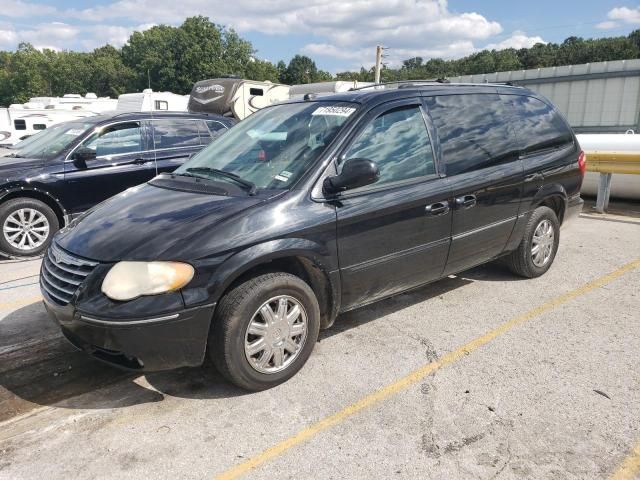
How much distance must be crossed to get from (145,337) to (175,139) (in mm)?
5118

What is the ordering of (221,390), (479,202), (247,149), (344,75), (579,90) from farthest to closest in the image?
(344,75), (579,90), (479,202), (247,149), (221,390)

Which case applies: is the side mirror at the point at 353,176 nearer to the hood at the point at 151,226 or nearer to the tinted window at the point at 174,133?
the hood at the point at 151,226

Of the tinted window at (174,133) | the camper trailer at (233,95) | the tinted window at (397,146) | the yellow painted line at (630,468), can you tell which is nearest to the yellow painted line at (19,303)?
the tinted window at (174,133)

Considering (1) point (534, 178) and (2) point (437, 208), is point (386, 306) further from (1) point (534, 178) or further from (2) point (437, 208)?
(1) point (534, 178)

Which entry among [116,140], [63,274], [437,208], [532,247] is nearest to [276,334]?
[63,274]

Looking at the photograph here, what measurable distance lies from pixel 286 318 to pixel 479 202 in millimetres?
1966

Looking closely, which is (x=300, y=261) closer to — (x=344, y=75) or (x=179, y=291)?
(x=179, y=291)

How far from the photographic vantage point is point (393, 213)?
355 centimetres

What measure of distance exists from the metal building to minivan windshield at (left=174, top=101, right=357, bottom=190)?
53.4ft

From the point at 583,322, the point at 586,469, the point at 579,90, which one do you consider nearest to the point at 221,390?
the point at 586,469

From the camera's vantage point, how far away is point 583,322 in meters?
4.13

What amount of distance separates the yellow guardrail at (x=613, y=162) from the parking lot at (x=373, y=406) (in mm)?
4487

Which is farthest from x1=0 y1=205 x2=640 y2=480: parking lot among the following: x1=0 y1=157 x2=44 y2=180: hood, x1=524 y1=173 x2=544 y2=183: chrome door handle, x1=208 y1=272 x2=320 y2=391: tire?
x1=0 y1=157 x2=44 y2=180: hood

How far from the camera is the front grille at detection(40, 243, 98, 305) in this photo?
2.87m
